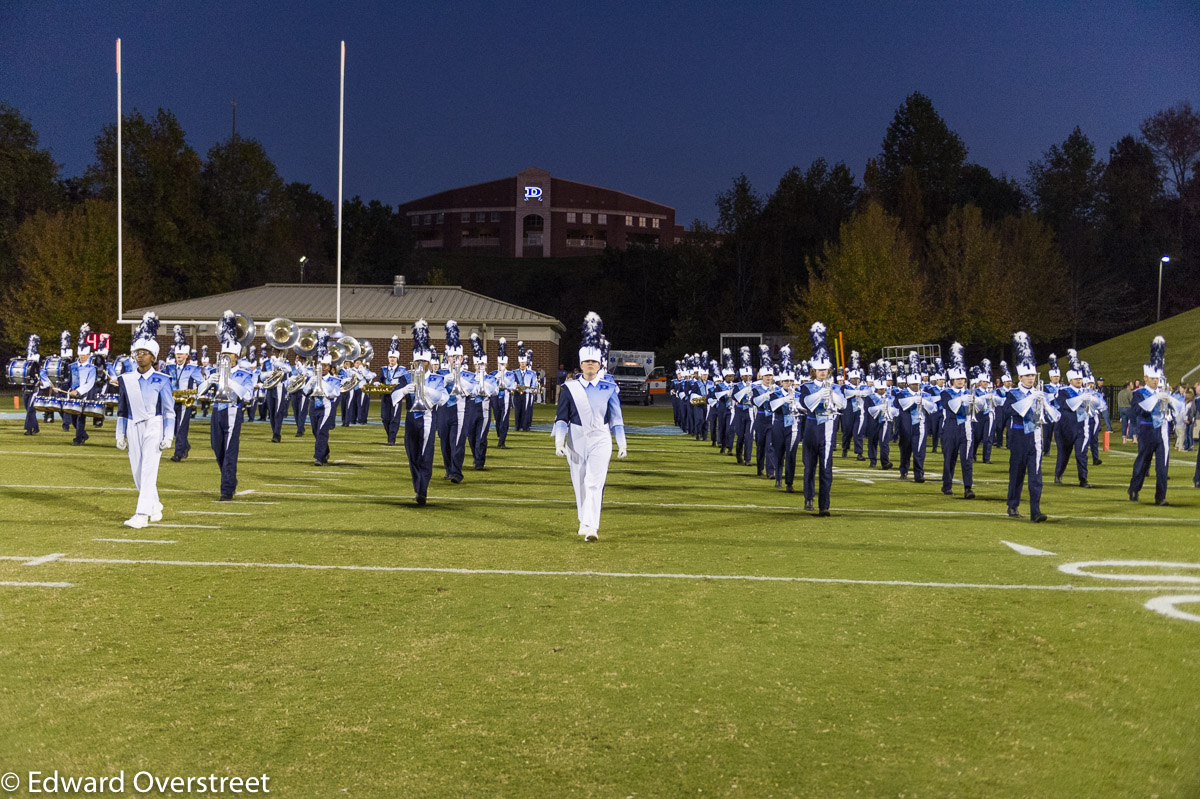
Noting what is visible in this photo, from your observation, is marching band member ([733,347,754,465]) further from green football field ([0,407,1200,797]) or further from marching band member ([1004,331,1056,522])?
green football field ([0,407,1200,797])

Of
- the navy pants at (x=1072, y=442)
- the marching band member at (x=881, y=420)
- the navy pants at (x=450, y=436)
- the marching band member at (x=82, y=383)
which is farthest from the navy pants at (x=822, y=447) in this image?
the marching band member at (x=82, y=383)

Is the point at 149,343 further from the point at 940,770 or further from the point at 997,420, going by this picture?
the point at 997,420

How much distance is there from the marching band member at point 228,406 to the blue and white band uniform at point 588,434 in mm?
3909

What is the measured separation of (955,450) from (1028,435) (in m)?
3.19

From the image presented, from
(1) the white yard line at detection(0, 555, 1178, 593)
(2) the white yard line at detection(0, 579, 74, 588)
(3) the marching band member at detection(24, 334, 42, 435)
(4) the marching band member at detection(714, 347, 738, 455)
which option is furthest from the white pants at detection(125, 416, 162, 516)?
(4) the marching band member at detection(714, 347, 738, 455)

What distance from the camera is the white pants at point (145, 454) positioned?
1045 cm

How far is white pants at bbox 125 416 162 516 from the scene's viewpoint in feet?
34.3

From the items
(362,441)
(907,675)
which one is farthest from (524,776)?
(362,441)

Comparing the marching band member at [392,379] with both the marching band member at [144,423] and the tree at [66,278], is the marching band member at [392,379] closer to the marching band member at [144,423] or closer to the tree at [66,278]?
the marching band member at [144,423]

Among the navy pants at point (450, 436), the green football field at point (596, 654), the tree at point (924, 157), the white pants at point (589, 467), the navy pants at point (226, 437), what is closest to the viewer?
the green football field at point (596, 654)

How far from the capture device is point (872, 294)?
48.6 meters

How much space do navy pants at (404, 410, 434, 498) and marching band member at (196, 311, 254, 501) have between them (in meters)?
1.87

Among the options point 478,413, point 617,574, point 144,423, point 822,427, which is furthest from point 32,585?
point 478,413

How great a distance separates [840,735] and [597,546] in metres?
5.27
